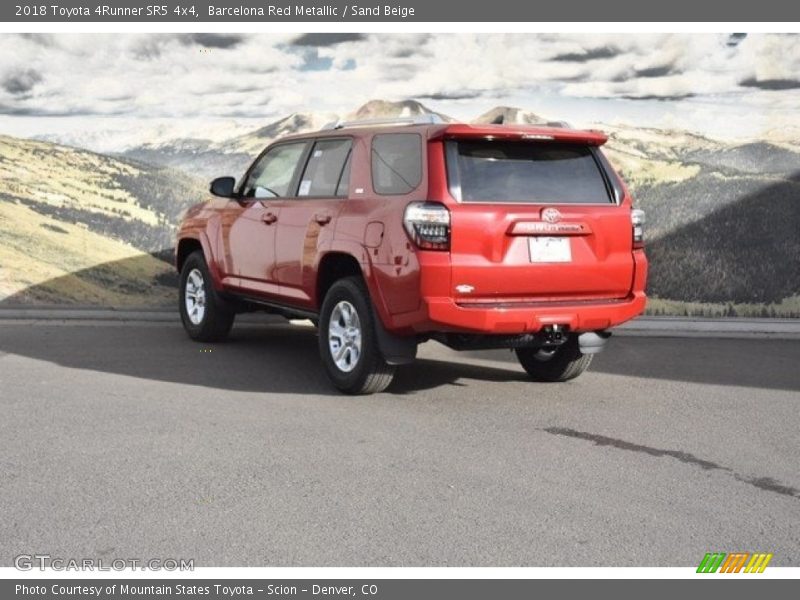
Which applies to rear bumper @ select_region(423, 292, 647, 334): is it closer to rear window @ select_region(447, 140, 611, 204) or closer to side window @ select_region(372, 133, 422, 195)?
rear window @ select_region(447, 140, 611, 204)

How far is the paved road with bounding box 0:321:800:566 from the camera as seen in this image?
4.87 m

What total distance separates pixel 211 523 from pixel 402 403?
3.00 meters

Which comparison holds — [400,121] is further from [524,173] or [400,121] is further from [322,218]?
[524,173]

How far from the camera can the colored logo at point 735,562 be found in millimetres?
4648

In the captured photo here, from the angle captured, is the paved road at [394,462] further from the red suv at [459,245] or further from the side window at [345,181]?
the side window at [345,181]

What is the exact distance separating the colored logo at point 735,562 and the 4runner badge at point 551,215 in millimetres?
3181

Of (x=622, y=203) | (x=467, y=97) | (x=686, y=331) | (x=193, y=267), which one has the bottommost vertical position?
(x=686, y=331)

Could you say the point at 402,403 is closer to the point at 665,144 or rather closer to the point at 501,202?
the point at 501,202

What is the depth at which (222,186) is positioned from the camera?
32.2ft

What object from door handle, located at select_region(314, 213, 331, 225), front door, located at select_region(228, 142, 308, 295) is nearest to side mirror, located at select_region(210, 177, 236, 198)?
front door, located at select_region(228, 142, 308, 295)

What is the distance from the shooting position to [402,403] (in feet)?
26.0

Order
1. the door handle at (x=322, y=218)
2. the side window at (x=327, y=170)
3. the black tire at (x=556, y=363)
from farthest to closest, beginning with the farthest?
the black tire at (x=556, y=363) → the side window at (x=327, y=170) → the door handle at (x=322, y=218)

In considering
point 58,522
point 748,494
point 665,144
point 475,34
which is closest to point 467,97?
point 475,34

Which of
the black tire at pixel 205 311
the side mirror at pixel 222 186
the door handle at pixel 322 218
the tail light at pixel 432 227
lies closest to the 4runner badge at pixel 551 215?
the tail light at pixel 432 227
